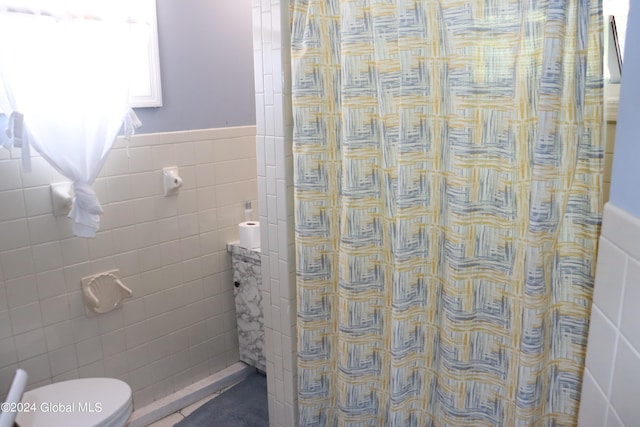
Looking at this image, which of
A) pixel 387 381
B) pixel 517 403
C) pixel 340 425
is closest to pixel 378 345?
pixel 387 381

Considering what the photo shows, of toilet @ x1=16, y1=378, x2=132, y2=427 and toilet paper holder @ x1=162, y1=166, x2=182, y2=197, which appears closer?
toilet @ x1=16, y1=378, x2=132, y2=427

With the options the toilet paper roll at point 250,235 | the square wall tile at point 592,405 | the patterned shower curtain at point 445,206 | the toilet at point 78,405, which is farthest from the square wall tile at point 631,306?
the toilet paper roll at point 250,235

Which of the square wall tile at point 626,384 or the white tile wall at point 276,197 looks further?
the white tile wall at point 276,197

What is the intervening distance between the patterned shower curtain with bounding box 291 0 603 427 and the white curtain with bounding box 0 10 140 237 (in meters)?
0.79

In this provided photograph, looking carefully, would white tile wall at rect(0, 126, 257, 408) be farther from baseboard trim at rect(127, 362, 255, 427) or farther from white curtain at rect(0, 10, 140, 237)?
white curtain at rect(0, 10, 140, 237)

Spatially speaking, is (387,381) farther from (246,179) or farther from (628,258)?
(246,179)

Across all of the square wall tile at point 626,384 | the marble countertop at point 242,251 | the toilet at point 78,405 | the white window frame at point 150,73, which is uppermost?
the white window frame at point 150,73

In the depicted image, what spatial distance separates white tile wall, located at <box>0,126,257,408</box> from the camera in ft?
6.52

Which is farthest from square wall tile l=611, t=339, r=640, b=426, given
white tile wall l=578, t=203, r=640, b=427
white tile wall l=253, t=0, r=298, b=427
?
white tile wall l=253, t=0, r=298, b=427

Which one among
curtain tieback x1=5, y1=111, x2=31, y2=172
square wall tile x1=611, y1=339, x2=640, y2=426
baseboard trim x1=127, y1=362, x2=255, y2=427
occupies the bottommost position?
baseboard trim x1=127, y1=362, x2=255, y2=427

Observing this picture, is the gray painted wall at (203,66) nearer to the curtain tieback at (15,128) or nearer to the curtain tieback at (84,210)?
the curtain tieback at (84,210)

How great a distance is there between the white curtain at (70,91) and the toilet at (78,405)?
1.85ft

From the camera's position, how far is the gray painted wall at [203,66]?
2.30 meters

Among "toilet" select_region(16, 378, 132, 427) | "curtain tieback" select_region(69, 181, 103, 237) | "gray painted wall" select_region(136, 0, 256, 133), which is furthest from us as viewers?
"gray painted wall" select_region(136, 0, 256, 133)
